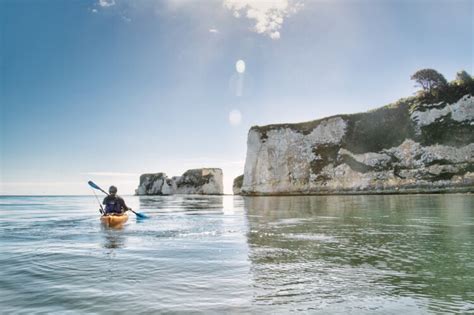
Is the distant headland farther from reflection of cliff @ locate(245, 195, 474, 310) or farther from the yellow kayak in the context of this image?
the yellow kayak

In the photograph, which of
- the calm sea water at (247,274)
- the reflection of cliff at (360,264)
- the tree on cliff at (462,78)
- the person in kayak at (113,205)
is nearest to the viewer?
the calm sea water at (247,274)

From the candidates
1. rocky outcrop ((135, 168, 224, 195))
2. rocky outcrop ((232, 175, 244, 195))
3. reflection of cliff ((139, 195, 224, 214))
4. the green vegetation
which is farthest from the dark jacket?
rocky outcrop ((135, 168, 224, 195))

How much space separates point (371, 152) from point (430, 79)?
838 inches

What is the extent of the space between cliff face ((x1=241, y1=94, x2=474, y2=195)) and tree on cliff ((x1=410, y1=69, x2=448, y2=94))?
5.92 metres

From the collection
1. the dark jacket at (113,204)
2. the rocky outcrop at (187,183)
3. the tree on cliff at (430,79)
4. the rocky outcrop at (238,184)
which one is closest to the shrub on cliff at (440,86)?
the tree on cliff at (430,79)

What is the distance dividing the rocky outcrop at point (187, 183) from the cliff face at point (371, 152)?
56.9m

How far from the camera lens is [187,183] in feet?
509

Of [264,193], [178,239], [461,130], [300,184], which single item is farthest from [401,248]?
[264,193]

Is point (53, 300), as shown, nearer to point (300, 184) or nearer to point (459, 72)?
point (300, 184)

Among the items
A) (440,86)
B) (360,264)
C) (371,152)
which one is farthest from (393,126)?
(360,264)

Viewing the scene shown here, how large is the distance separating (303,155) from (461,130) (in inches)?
1199

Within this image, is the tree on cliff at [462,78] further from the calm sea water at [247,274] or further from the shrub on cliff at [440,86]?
the calm sea water at [247,274]

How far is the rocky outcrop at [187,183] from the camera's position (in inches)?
5851

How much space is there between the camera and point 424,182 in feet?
202
